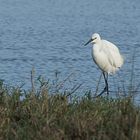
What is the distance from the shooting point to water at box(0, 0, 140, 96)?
49.4 ft

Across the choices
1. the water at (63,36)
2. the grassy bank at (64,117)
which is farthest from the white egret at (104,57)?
the grassy bank at (64,117)

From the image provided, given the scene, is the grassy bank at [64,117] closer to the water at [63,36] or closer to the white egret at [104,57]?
the water at [63,36]

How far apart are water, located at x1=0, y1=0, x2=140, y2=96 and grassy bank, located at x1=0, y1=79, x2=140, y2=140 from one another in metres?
4.58

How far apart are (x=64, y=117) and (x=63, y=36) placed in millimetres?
15083

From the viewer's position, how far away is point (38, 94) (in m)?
7.30

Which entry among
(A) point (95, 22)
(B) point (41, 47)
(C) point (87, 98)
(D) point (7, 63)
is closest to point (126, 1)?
(A) point (95, 22)

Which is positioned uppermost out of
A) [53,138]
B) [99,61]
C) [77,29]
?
[77,29]

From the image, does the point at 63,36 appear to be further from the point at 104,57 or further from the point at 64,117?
the point at 64,117

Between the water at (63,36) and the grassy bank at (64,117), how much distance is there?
180 inches

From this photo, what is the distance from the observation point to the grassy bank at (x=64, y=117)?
5.75m

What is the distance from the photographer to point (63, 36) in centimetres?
2144

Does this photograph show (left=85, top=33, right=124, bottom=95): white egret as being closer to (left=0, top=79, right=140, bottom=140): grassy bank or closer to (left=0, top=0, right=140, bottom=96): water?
(left=0, top=0, right=140, bottom=96): water

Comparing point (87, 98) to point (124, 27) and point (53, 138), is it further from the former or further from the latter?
point (124, 27)

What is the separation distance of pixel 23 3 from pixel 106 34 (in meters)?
7.81
